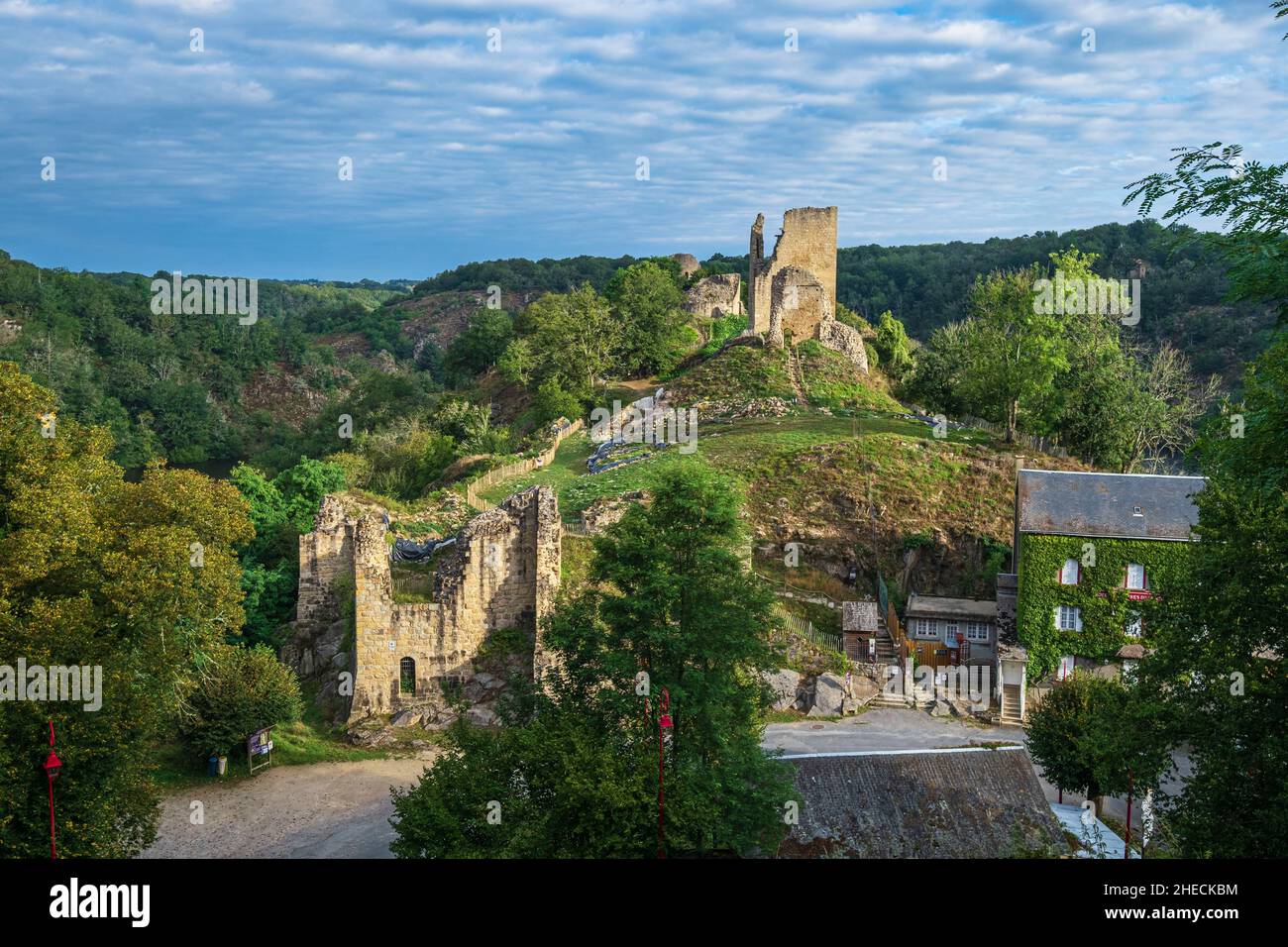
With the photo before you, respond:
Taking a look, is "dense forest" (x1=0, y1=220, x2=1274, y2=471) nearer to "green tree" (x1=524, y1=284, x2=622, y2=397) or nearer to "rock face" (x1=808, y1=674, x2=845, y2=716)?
"green tree" (x1=524, y1=284, x2=622, y2=397)

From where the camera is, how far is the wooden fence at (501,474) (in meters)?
38.7

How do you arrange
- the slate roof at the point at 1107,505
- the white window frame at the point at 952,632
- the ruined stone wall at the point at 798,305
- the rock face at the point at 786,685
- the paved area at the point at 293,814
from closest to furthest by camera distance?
the paved area at the point at 293,814, the rock face at the point at 786,685, the slate roof at the point at 1107,505, the white window frame at the point at 952,632, the ruined stone wall at the point at 798,305

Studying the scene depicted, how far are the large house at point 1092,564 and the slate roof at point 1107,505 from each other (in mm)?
30

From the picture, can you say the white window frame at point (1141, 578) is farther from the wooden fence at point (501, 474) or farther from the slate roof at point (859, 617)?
the wooden fence at point (501, 474)

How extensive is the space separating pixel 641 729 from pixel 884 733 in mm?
12396

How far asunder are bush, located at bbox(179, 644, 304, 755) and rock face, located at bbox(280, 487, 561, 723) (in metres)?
2.41

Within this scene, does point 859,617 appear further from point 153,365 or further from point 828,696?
point 153,365

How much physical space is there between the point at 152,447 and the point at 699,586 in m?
82.1

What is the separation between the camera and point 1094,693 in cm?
2316

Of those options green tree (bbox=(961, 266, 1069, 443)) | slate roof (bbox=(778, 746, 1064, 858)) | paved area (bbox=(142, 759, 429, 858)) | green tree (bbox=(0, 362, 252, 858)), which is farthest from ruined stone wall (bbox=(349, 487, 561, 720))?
green tree (bbox=(961, 266, 1069, 443))

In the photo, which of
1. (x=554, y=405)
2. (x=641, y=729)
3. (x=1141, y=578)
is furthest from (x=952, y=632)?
(x=554, y=405)

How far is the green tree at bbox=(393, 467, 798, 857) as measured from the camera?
52.2ft

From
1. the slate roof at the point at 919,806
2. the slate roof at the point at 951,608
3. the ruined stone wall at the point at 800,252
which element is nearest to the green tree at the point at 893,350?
the ruined stone wall at the point at 800,252

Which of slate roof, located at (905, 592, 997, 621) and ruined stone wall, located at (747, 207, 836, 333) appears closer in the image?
slate roof, located at (905, 592, 997, 621)
